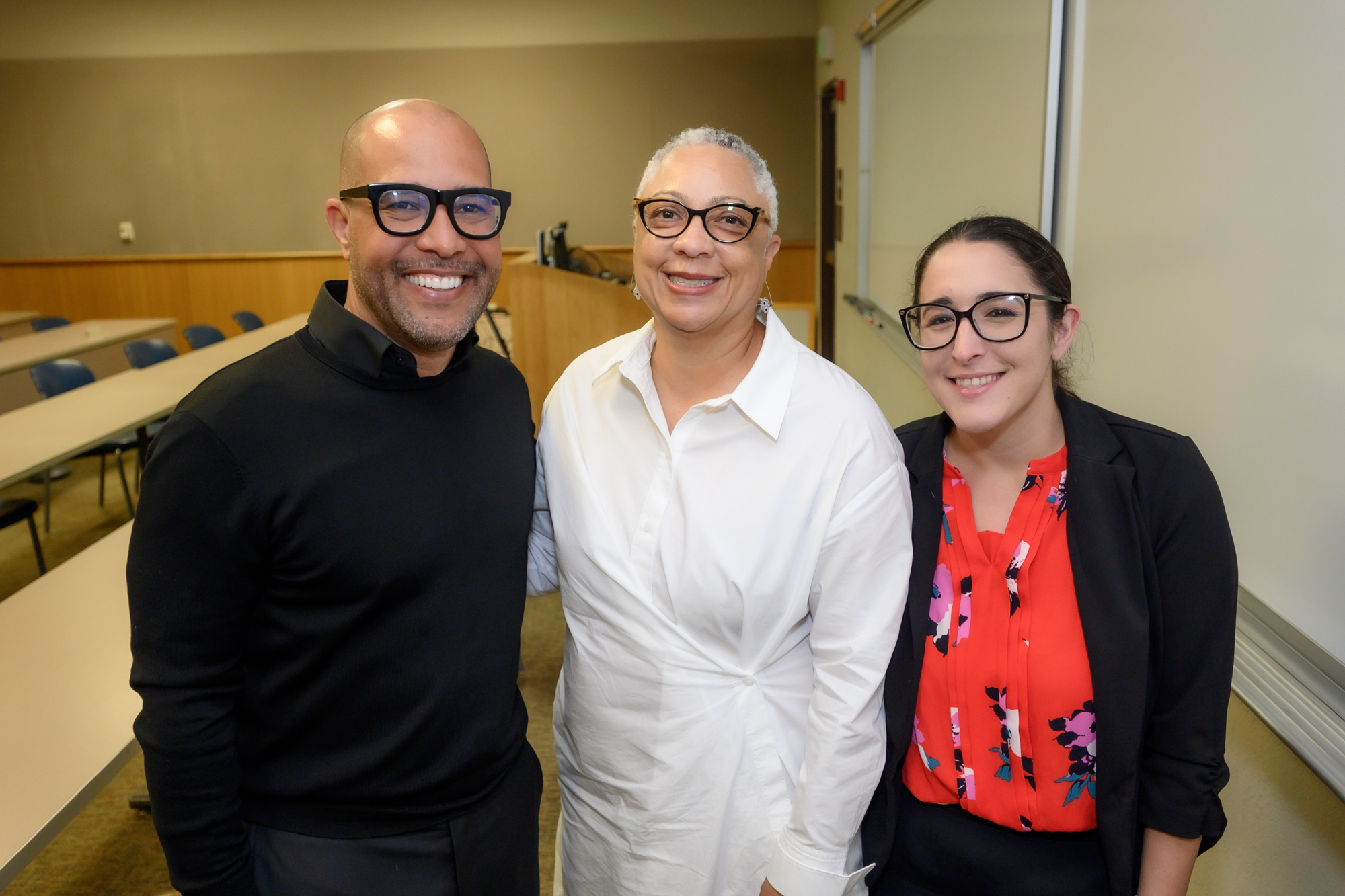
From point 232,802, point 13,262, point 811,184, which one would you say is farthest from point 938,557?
point 13,262

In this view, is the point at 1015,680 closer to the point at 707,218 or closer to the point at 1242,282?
the point at 1242,282

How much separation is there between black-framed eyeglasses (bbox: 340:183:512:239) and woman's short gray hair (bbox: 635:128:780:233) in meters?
0.26

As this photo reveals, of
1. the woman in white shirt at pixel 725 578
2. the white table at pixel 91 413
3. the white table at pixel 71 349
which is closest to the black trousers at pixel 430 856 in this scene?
the woman in white shirt at pixel 725 578

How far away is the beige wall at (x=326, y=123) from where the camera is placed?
25.8 ft

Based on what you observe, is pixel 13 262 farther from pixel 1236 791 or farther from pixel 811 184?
pixel 1236 791

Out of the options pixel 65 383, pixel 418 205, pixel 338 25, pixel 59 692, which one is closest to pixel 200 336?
pixel 65 383

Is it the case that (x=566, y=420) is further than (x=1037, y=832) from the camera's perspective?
Yes

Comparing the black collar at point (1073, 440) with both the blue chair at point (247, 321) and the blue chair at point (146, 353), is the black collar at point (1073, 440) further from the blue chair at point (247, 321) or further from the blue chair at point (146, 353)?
the blue chair at point (247, 321)

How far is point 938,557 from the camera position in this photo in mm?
1272

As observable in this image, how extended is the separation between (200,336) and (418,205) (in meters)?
5.75

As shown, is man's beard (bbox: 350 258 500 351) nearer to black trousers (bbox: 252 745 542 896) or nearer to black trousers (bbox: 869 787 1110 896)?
black trousers (bbox: 252 745 542 896)

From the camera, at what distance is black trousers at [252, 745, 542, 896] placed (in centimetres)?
121

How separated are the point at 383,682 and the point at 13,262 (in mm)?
9421

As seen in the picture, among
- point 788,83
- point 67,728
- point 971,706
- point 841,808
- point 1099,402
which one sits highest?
point 788,83
